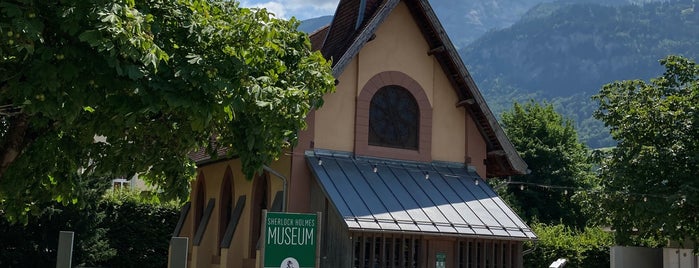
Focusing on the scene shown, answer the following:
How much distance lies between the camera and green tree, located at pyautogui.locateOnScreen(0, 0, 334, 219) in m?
10.2

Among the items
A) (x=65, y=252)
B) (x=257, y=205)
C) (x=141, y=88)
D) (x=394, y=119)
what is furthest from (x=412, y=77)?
(x=141, y=88)

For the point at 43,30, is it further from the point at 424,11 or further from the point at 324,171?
the point at 424,11

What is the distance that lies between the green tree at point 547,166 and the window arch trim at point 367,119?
25.6m

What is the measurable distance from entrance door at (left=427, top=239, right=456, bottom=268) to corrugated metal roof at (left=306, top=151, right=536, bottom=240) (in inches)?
39.3

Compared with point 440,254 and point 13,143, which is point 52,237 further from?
point 13,143

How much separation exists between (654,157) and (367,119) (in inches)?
321

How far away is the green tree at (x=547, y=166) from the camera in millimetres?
51938

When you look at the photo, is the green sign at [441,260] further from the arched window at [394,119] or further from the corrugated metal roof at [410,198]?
the arched window at [394,119]

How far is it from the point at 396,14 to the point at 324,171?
5.31 metres

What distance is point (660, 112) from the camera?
25.5 meters

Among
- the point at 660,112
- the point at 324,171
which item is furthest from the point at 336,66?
the point at 660,112

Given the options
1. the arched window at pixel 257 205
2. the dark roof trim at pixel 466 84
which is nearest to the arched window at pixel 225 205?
the arched window at pixel 257 205

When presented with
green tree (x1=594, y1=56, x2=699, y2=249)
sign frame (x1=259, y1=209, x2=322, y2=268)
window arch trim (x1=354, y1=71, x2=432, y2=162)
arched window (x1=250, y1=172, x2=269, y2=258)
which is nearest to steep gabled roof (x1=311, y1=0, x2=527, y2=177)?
window arch trim (x1=354, y1=71, x2=432, y2=162)

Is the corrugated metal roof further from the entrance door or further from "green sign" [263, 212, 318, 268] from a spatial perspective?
"green sign" [263, 212, 318, 268]
